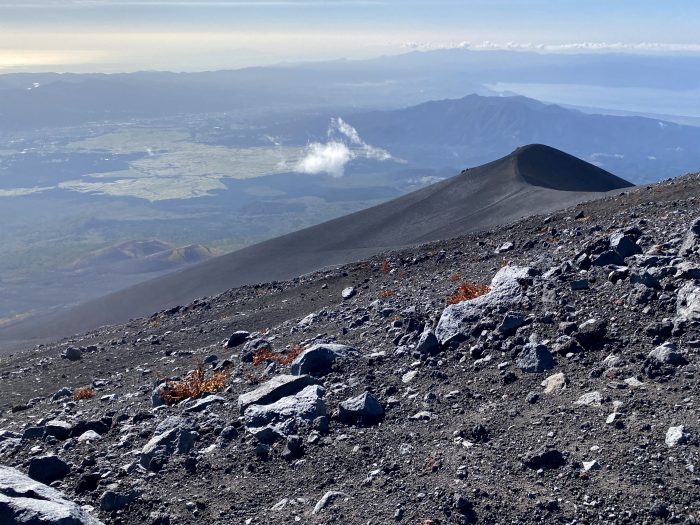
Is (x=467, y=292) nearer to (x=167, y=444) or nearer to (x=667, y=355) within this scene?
(x=667, y=355)

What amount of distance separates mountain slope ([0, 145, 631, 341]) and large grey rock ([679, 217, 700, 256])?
19305mm

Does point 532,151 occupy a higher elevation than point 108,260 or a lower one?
higher

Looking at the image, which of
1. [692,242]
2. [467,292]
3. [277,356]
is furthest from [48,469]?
[692,242]

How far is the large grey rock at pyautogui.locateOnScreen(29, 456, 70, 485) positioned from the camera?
8.12m

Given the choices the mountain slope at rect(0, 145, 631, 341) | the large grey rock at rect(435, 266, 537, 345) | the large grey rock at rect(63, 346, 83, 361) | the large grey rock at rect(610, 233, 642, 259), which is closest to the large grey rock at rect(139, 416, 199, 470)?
the large grey rock at rect(435, 266, 537, 345)

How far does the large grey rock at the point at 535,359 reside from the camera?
8.40 m

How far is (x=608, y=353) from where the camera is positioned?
8250mm

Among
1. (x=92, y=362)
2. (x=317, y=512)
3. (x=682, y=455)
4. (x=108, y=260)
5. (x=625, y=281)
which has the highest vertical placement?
(x=625, y=281)

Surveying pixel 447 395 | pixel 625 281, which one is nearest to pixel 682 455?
pixel 447 395

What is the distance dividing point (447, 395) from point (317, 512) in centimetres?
241

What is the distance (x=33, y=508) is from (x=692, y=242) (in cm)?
927

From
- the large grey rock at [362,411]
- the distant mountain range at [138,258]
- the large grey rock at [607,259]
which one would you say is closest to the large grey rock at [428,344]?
the large grey rock at [362,411]

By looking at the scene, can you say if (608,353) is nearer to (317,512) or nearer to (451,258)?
(317,512)

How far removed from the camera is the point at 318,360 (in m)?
9.96
